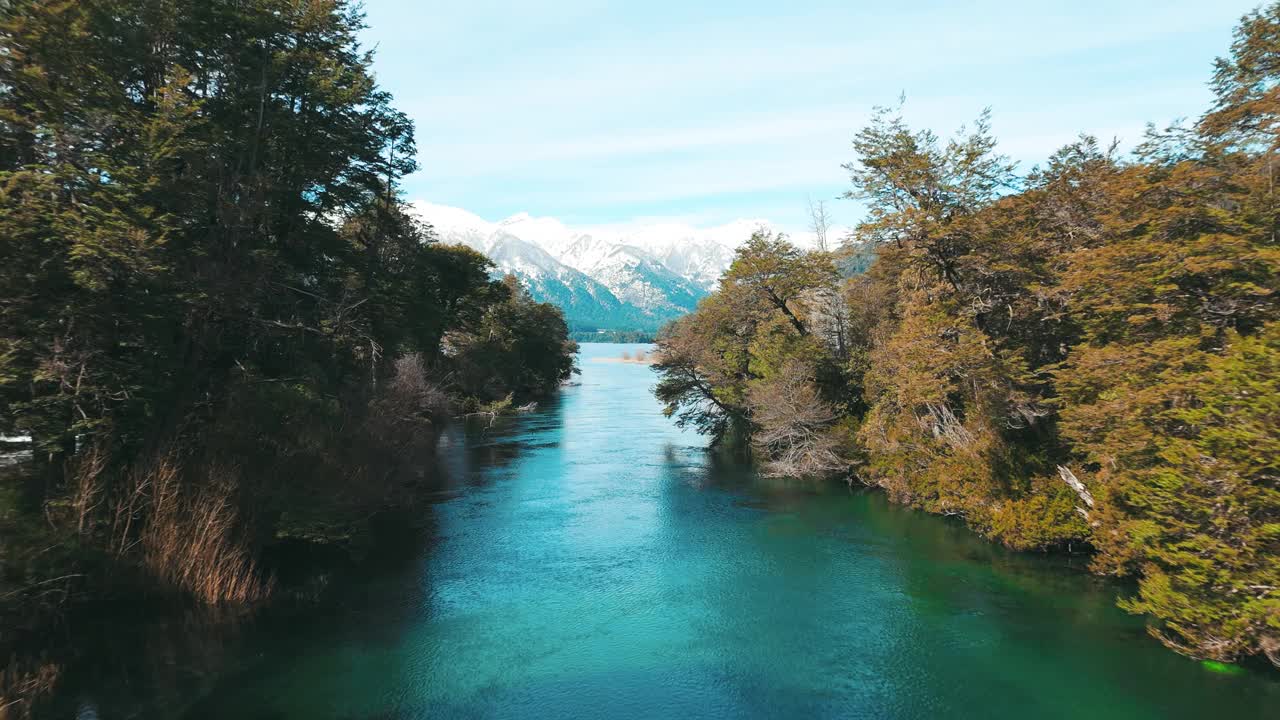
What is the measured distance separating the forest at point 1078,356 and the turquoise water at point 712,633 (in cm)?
204

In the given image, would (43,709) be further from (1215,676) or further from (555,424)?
(555,424)

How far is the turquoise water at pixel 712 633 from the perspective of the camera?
14664 millimetres

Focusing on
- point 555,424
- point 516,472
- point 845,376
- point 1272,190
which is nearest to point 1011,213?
point 1272,190

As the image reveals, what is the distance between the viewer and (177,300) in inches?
743

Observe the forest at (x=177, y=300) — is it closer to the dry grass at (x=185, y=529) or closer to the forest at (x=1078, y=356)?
the dry grass at (x=185, y=529)

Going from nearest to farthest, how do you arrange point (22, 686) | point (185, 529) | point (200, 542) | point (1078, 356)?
point (22, 686) → point (185, 529) → point (200, 542) → point (1078, 356)

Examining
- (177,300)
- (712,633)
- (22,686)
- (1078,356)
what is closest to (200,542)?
(22,686)

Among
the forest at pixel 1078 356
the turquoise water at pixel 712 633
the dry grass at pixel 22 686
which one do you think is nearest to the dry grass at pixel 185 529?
the turquoise water at pixel 712 633

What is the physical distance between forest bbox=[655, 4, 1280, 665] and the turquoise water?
6.70ft

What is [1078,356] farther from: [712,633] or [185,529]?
[185,529]

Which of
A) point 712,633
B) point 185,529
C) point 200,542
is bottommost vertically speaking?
point 712,633

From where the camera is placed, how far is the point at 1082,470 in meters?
22.7

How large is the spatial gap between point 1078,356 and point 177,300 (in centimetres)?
2910

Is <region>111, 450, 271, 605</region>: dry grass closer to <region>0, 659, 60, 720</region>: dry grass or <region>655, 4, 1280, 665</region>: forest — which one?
<region>0, 659, 60, 720</region>: dry grass
